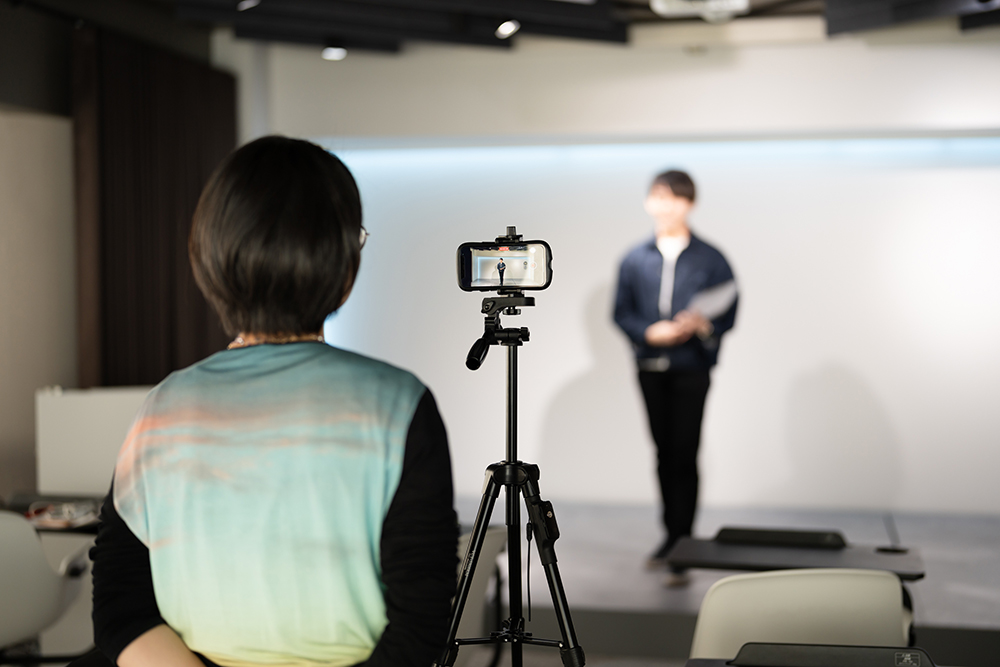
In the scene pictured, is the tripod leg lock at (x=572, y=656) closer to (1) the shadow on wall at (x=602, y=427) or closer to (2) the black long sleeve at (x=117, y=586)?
(2) the black long sleeve at (x=117, y=586)

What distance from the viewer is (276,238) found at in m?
0.95

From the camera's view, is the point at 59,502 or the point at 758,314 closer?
the point at 59,502

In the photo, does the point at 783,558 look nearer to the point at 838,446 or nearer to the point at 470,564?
the point at 470,564

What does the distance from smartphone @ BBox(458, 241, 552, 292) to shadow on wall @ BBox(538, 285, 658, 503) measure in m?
3.17

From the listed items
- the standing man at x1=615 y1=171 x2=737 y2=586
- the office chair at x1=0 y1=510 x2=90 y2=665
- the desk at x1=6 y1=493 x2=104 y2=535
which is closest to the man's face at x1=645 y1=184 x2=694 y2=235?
the standing man at x1=615 y1=171 x2=737 y2=586

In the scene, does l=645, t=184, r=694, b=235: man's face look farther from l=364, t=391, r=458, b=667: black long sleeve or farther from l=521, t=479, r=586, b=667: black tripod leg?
l=364, t=391, r=458, b=667: black long sleeve

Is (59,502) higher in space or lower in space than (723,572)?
higher

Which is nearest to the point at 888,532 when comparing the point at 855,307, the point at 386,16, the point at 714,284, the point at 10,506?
the point at 855,307

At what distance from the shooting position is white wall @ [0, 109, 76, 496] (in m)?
3.76

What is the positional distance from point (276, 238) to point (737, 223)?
4.41 m

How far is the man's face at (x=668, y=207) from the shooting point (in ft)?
12.0

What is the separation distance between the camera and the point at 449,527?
3.14 ft

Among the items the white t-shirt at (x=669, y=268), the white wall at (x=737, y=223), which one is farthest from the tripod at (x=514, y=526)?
the white wall at (x=737, y=223)

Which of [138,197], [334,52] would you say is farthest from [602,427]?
[138,197]
